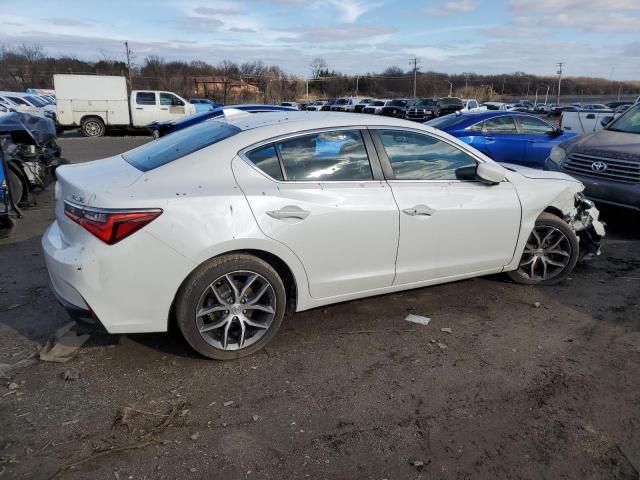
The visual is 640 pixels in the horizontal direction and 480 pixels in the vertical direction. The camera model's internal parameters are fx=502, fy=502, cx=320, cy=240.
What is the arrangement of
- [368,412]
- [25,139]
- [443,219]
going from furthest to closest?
[25,139] < [443,219] < [368,412]

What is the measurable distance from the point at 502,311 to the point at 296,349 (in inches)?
72.3

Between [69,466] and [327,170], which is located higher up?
[327,170]

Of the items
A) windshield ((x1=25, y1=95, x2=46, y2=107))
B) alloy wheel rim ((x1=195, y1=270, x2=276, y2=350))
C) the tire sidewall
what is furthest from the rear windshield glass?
windshield ((x1=25, y1=95, x2=46, y2=107))

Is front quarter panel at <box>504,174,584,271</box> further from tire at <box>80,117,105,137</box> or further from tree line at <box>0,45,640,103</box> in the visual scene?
tree line at <box>0,45,640,103</box>

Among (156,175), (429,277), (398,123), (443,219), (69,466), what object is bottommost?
(69,466)

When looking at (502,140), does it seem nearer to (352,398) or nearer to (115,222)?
(352,398)

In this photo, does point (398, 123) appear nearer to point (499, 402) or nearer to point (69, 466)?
point (499, 402)

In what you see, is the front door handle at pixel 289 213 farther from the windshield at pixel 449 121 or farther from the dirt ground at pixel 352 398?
the windshield at pixel 449 121

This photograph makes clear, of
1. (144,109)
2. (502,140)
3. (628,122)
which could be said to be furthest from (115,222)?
(144,109)

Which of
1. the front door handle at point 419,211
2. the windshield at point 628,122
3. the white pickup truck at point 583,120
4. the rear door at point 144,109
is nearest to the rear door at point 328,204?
the front door handle at point 419,211

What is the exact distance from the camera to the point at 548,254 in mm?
4746

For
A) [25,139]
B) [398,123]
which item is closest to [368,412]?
[398,123]

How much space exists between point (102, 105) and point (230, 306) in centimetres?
2207

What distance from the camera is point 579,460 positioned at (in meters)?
2.55
